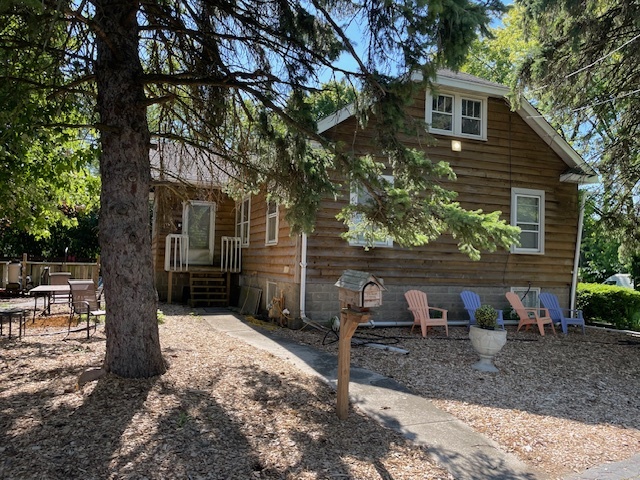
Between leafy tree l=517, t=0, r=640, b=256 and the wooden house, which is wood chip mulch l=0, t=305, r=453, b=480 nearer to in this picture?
the wooden house

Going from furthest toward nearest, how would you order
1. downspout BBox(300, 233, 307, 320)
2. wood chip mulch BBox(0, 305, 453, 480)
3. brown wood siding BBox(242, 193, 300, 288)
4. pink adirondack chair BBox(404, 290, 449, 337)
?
brown wood siding BBox(242, 193, 300, 288)
downspout BBox(300, 233, 307, 320)
pink adirondack chair BBox(404, 290, 449, 337)
wood chip mulch BBox(0, 305, 453, 480)

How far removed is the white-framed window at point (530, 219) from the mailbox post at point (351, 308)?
8170mm

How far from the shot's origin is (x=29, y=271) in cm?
1616

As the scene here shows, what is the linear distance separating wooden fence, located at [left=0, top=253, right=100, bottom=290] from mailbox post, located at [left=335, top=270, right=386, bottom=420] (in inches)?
484

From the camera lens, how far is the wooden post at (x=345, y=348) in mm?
4016

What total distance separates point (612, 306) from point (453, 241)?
20.9 feet

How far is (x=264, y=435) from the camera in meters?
3.69

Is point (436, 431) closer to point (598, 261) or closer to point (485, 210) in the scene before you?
point (485, 210)

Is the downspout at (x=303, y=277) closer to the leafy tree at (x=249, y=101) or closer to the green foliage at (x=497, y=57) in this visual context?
the leafy tree at (x=249, y=101)

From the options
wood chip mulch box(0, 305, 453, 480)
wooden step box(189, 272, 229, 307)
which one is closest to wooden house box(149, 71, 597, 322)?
wooden step box(189, 272, 229, 307)

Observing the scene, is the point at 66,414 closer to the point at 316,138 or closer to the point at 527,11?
the point at 316,138

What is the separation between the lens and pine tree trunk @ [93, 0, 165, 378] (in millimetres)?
4535

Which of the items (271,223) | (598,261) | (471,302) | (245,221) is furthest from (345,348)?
(598,261)

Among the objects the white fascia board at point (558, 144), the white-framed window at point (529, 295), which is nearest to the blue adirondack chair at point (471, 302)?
the white-framed window at point (529, 295)
